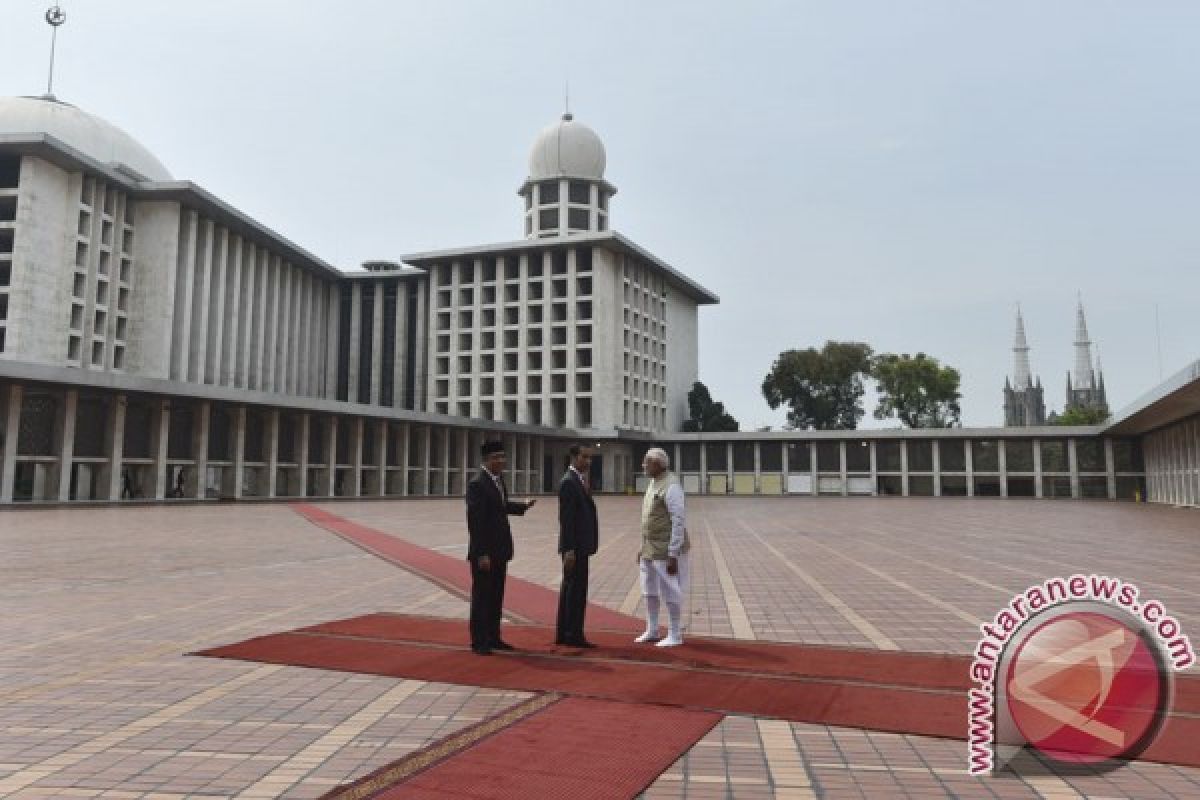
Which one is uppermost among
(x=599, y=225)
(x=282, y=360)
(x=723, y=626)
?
(x=599, y=225)

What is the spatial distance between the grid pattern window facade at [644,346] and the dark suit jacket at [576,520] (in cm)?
5567

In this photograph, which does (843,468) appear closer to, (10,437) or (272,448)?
(272,448)

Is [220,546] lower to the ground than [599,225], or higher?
lower

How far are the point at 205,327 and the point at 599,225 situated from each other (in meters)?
32.6

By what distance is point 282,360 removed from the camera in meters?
63.2

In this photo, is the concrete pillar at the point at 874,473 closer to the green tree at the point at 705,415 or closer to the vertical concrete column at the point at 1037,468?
the vertical concrete column at the point at 1037,468

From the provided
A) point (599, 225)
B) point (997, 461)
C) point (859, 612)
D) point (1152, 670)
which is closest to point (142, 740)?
point (1152, 670)

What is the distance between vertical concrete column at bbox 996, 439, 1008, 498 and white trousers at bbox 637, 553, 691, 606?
177 feet

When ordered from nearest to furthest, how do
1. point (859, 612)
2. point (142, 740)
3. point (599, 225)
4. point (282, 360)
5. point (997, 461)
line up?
point (142, 740)
point (859, 612)
point (997, 461)
point (282, 360)
point (599, 225)

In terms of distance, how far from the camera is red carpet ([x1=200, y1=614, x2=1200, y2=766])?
15.4 feet

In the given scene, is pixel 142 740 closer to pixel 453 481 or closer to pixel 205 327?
pixel 453 481

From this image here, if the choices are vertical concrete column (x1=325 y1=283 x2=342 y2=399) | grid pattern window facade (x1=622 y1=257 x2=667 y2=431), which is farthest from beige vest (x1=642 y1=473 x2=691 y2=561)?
vertical concrete column (x1=325 y1=283 x2=342 y2=399)

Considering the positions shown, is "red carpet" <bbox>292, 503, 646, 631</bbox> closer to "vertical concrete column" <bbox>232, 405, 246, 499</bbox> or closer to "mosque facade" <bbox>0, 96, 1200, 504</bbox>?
"mosque facade" <bbox>0, 96, 1200, 504</bbox>

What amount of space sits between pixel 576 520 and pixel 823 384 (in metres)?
69.0
